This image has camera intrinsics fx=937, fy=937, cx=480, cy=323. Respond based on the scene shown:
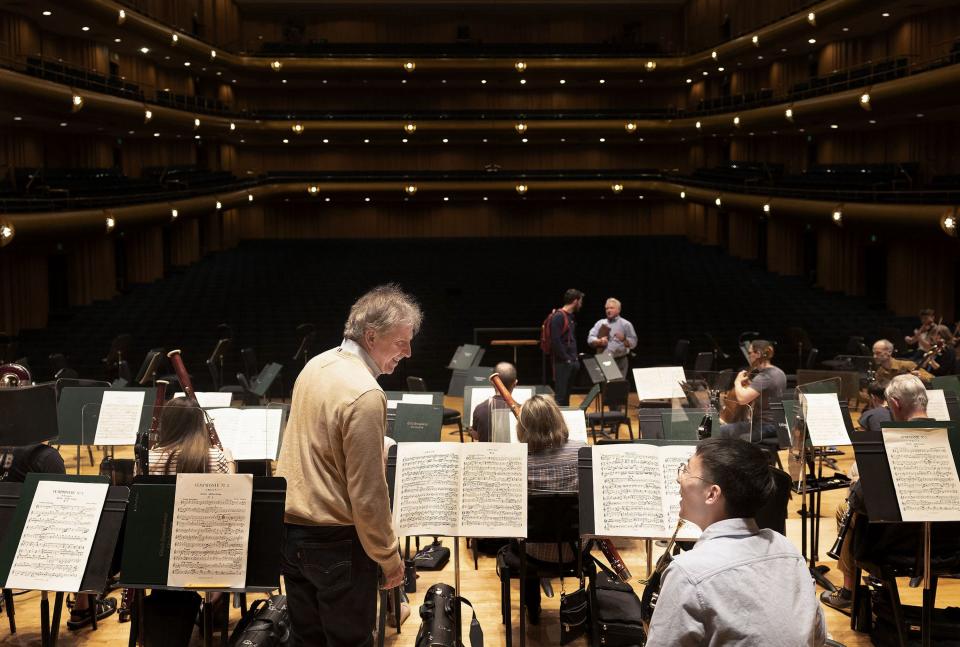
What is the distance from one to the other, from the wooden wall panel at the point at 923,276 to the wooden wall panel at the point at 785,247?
18.1 feet

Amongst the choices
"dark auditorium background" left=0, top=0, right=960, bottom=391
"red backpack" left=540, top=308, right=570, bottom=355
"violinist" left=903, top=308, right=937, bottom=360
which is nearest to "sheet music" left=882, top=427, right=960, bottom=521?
"red backpack" left=540, top=308, right=570, bottom=355

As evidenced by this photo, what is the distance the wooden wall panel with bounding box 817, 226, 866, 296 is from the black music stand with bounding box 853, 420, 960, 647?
21730mm

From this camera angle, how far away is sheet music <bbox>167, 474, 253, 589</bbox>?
3.93 meters

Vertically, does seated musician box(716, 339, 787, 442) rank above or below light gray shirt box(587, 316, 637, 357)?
below

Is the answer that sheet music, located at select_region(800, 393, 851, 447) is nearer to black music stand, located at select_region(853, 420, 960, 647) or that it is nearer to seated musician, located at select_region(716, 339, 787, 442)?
seated musician, located at select_region(716, 339, 787, 442)

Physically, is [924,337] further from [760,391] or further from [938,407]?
[938,407]

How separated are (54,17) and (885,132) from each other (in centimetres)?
2074

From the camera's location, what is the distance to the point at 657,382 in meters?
9.33

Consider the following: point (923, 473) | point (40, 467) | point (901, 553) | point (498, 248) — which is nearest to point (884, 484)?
point (923, 473)

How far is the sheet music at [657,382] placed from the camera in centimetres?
920

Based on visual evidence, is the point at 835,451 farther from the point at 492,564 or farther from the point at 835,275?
the point at 835,275

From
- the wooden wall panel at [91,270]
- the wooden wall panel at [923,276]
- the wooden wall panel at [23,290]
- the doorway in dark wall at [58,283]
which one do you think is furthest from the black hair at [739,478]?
the wooden wall panel at [91,270]

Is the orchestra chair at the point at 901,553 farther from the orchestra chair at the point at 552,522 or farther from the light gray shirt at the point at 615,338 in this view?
the light gray shirt at the point at 615,338

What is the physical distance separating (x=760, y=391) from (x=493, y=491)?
13.6 feet
